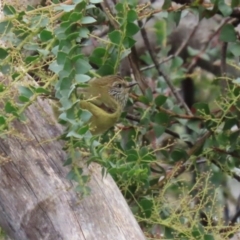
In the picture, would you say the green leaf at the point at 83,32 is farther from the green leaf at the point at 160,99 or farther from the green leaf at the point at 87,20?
the green leaf at the point at 160,99

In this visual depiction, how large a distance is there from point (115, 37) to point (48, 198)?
1.32 feet

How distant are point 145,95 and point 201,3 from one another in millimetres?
294

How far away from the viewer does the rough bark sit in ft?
5.69

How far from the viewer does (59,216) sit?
1744 millimetres

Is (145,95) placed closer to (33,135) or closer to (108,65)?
(108,65)

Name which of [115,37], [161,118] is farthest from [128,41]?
[161,118]

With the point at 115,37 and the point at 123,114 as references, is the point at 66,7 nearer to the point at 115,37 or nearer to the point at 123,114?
the point at 115,37

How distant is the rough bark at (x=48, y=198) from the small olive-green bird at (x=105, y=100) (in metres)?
0.10

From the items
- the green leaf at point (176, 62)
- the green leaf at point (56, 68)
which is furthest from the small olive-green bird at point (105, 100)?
the green leaf at point (176, 62)

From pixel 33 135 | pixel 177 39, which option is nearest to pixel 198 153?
pixel 33 135

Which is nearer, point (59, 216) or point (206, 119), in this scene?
point (59, 216)

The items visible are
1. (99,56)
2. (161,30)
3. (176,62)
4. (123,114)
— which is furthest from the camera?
(161,30)

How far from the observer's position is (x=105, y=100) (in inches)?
77.5

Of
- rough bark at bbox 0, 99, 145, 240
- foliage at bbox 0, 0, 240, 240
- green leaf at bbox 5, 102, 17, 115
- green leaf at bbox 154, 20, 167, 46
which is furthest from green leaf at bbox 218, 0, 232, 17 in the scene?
green leaf at bbox 154, 20, 167, 46
